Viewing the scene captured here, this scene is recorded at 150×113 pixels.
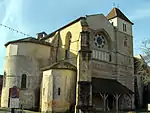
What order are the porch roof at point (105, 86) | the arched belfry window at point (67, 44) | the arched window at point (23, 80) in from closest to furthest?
the porch roof at point (105, 86) → the arched window at point (23, 80) → the arched belfry window at point (67, 44)

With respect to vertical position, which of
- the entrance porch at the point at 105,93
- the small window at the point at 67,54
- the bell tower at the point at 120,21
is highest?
the bell tower at the point at 120,21

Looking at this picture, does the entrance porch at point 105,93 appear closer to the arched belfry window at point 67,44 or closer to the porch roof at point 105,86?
the porch roof at point 105,86

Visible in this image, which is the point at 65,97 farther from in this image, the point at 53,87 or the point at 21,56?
the point at 21,56

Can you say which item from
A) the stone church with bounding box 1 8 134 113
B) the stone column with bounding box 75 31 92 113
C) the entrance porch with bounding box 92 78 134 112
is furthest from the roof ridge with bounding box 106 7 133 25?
the stone column with bounding box 75 31 92 113

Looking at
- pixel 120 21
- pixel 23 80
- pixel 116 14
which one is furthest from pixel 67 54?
pixel 116 14

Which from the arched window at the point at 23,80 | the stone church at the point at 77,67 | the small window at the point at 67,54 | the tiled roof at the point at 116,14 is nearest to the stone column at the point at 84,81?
the stone church at the point at 77,67

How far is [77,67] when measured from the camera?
26266 millimetres

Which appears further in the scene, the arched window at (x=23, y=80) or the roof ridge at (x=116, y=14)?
the roof ridge at (x=116, y=14)

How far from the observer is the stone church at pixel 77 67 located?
26.2 meters

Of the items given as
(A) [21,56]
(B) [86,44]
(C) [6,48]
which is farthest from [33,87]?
(B) [86,44]

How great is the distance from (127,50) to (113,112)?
1314cm

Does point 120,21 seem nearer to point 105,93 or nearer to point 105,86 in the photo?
point 105,86

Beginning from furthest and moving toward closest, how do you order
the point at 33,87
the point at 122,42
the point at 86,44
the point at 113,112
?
the point at 122,42 < the point at 33,87 < the point at 113,112 < the point at 86,44

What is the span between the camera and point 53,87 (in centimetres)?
2677
